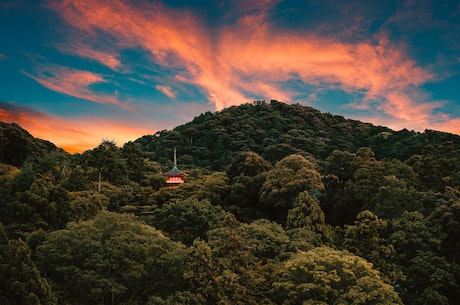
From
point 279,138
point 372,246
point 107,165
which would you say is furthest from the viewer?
point 279,138

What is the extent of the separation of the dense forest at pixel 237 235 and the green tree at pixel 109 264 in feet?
0.20

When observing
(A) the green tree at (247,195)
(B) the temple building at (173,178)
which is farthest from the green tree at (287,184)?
(B) the temple building at (173,178)

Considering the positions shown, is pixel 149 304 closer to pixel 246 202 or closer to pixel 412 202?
pixel 246 202

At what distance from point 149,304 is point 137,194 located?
1885cm

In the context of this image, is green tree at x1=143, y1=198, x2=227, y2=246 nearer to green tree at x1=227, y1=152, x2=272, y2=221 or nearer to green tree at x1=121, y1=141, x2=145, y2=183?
green tree at x1=227, y1=152, x2=272, y2=221

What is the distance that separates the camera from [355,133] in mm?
71312

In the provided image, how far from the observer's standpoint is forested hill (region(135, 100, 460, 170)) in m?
53.7

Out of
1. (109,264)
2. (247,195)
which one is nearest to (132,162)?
(247,195)

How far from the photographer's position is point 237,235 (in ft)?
63.4

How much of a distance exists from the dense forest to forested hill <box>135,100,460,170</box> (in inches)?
702

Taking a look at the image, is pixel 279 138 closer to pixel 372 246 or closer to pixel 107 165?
pixel 107 165

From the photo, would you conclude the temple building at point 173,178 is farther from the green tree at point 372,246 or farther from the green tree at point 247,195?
the green tree at point 372,246

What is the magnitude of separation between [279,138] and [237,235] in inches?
1667

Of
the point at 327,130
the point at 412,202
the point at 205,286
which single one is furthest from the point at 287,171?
the point at 327,130
